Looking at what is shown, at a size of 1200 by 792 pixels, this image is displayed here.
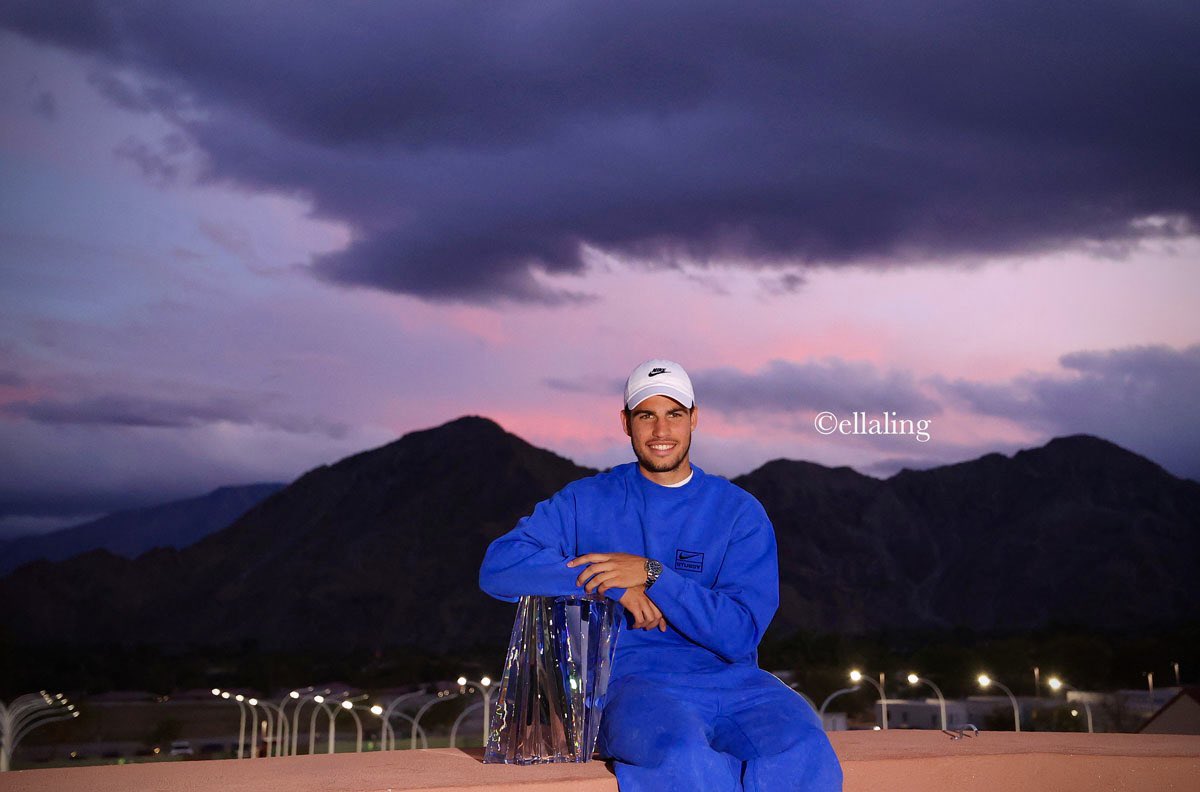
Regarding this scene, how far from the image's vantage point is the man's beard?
4.80 metres

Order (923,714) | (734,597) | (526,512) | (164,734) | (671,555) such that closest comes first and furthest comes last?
(734,597) < (671,555) < (923,714) < (164,734) < (526,512)

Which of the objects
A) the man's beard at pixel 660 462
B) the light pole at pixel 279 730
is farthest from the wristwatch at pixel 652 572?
the light pole at pixel 279 730

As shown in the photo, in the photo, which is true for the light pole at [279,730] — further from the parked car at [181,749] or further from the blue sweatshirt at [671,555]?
the blue sweatshirt at [671,555]

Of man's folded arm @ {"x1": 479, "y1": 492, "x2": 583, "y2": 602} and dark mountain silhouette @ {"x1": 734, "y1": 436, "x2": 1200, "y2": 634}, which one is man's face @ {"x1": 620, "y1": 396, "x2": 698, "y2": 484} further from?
dark mountain silhouette @ {"x1": 734, "y1": 436, "x2": 1200, "y2": 634}

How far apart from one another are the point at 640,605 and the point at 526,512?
13901 centimetres

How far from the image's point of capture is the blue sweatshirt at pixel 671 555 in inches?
173

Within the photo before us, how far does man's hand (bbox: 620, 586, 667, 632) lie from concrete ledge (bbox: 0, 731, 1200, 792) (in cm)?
52

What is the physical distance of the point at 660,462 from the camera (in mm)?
4805

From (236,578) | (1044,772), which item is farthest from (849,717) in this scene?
(1044,772)

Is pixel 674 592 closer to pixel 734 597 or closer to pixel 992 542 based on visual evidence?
pixel 734 597

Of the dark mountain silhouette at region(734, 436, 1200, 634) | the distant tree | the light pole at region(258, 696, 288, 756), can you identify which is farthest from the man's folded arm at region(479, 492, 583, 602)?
the dark mountain silhouette at region(734, 436, 1200, 634)

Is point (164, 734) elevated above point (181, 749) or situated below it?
above

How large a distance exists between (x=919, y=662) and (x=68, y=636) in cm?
9455

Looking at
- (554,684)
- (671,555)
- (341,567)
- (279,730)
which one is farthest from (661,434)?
(341,567)
